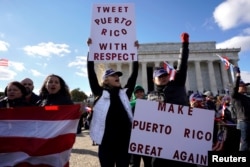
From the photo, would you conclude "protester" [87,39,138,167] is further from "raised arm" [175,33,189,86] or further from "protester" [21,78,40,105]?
"protester" [21,78,40,105]

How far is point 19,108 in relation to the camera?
3.95 metres

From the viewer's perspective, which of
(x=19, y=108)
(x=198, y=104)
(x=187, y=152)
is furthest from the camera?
(x=198, y=104)

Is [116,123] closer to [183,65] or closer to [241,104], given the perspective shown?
[183,65]

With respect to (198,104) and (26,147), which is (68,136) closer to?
(26,147)

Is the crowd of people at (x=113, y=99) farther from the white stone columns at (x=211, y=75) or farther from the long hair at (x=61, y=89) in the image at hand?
the white stone columns at (x=211, y=75)

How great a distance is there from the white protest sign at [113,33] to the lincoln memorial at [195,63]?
54.2 m

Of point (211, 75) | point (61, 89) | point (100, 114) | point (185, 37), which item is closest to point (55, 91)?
point (61, 89)

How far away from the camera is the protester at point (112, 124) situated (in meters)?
3.55

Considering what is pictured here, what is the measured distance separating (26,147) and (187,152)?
7.73 ft

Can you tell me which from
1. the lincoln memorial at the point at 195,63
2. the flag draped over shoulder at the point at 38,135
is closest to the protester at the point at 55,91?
the flag draped over shoulder at the point at 38,135

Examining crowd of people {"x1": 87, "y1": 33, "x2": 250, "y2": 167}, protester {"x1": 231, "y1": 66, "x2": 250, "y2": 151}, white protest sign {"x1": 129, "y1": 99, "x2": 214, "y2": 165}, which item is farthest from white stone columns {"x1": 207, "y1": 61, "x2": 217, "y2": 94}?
white protest sign {"x1": 129, "y1": 99, "x2": 214, "y2": 165}

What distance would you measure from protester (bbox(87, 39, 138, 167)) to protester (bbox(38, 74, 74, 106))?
0.62m

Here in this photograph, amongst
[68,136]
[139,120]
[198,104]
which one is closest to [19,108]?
[68,136]

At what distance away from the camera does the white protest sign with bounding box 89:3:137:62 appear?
466cm
